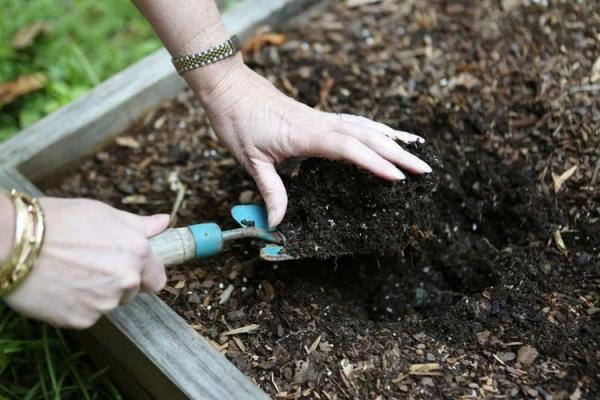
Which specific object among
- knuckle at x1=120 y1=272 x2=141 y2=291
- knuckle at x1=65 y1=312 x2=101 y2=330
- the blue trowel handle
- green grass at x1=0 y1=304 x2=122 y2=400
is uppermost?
knuckle at x1=120 y1=272 x2=141 y2=291

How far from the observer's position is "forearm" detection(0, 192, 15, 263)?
135 cm

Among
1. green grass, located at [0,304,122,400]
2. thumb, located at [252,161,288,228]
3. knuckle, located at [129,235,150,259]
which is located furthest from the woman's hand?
green grass, located at [0,304,122,400]

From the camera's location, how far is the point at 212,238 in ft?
5.72

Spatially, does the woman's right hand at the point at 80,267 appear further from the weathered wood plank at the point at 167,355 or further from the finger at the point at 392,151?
the finger at the point at 392,151

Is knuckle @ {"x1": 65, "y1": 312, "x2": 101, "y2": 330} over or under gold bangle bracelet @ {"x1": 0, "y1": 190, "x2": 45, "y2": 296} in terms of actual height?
under

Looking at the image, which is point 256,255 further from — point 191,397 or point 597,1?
point 597,1

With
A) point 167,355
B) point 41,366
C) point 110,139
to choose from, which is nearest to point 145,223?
point 167,355

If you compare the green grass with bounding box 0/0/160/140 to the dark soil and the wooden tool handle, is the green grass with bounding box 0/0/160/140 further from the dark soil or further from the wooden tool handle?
the wooden tool handle

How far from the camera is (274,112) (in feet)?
6.09

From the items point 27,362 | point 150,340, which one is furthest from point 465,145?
point 27,362

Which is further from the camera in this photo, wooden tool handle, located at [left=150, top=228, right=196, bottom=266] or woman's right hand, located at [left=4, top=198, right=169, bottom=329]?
wooden tool handle, located at [left=150, top=228, right=196, bottom=266]

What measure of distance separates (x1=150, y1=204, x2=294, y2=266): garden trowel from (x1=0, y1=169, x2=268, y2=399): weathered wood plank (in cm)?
18

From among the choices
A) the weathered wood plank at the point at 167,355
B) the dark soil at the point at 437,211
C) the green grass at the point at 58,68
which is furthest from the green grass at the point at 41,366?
the dark soil at the point at 437,211

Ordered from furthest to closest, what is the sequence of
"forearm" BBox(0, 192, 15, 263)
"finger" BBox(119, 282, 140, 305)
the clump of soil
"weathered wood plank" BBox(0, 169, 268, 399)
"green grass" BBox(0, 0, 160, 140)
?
"green grass" BBox(0, 0, 160, 140) → the clump of soil → "weathered wood plank" BBox(0, 169, 268, 399) → "finger" BBox(119, 282, 140, 305) → "forearm" BBox(0, 192, 15, 263)
